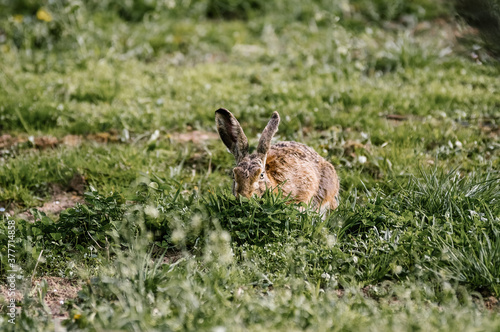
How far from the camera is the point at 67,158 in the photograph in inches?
221

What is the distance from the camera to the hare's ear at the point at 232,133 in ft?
14.2

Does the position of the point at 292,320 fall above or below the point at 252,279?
above

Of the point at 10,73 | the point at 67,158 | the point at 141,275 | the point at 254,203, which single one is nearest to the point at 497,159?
the point at 254,203

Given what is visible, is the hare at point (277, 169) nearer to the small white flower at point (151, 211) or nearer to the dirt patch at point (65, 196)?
the small white flower at point (151, 211)

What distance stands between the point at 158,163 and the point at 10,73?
3630 millimetres

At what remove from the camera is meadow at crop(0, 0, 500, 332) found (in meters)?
3.38

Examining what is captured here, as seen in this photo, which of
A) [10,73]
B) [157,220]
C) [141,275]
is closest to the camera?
[141,275]

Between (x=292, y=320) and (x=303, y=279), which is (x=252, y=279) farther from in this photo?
(x=292, y=320)

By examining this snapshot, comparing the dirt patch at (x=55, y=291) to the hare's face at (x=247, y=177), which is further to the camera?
the hare's face at (x=247, y=177)

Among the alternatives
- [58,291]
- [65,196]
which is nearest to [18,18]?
[65,196]

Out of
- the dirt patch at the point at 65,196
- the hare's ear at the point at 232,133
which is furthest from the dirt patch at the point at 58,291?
the hare's ear at the point at 232,133

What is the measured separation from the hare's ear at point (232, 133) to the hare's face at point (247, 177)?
0.83 feet

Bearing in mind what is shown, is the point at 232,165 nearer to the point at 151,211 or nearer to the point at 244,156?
the point at 244,156

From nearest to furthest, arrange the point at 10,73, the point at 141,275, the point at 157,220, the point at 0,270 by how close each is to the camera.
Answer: the point at 141,275
the point at 0,270
the point at 157,220
the point at 10,73
